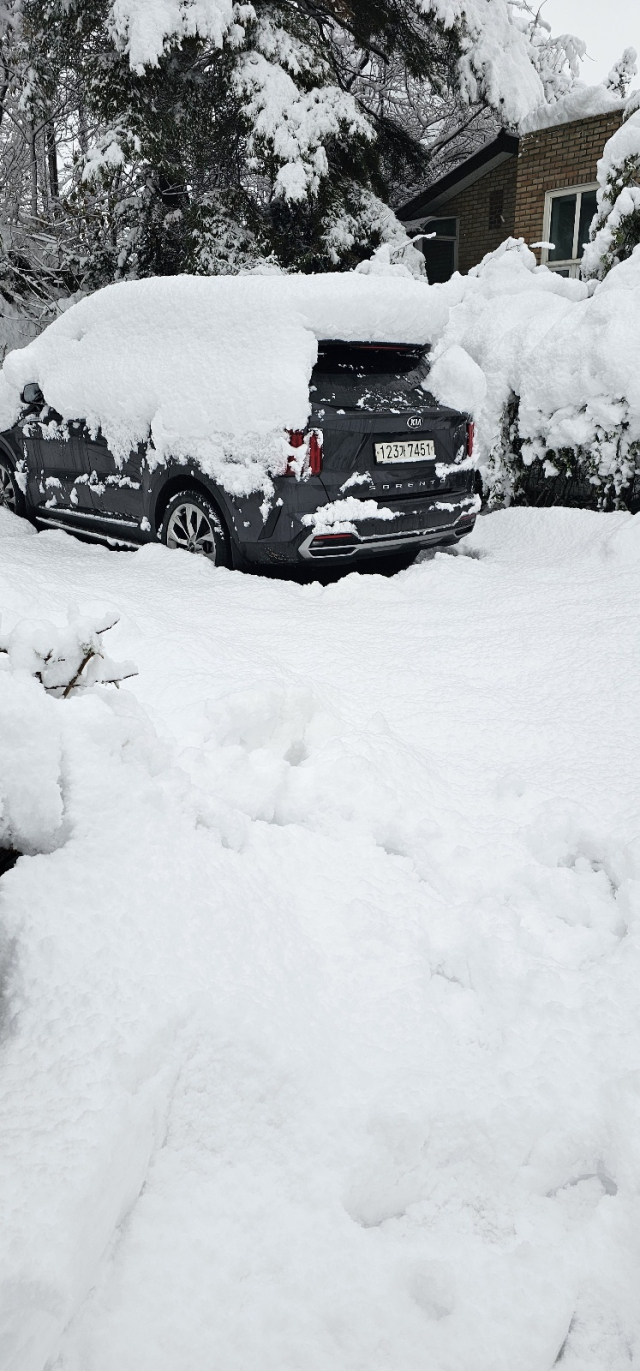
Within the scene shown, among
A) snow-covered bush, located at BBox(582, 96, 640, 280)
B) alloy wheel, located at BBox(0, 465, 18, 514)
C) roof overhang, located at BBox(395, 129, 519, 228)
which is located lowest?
alloy wheel, located at BBox(0, 465, 18, 514)

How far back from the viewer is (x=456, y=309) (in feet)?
25.3

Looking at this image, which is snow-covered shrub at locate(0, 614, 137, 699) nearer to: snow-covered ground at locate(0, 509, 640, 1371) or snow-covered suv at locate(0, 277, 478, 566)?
snow-covered ground at locate(0, 509, 640, 1371)

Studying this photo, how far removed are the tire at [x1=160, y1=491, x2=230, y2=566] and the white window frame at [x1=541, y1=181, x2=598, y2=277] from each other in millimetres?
12037

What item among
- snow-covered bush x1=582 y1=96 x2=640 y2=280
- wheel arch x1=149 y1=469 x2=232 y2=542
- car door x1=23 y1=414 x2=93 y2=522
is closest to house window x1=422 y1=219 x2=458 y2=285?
snow-covered bush x1=582 y1=96 x2=640 y2=280

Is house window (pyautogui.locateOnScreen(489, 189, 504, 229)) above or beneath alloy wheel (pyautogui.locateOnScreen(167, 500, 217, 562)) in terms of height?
above

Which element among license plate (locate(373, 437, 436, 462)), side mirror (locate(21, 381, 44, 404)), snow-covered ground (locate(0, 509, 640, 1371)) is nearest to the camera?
snow-covered ground (locate(0, 509, 640, 1371))

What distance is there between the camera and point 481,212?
1852 cm

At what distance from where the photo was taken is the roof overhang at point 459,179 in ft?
56.0

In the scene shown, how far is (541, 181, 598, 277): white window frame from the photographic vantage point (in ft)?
47.4

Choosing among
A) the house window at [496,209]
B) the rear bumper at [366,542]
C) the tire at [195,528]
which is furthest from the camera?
the house window at [496,209]

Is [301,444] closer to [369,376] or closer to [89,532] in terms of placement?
[369,376]

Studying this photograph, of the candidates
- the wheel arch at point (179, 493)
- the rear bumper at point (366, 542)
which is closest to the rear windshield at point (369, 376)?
the rear bumper at point (366, 542)

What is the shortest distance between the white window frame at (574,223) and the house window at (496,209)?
3319mm

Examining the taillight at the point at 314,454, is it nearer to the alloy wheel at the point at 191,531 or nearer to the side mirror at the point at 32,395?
the alloy wheel at the point at 191,531
